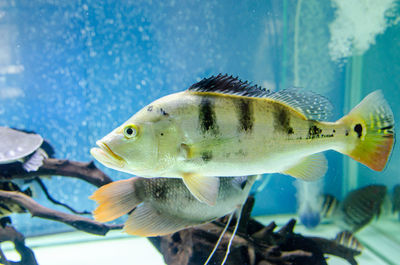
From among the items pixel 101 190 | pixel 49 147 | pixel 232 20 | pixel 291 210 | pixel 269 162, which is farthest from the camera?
pixel 291 210

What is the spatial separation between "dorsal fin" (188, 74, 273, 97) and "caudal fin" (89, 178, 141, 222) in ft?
1.83

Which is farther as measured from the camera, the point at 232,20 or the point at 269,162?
the point at 232,20

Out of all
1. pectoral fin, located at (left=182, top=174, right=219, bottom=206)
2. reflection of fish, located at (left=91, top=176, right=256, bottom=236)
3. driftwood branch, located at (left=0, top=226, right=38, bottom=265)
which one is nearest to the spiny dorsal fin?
pectoral fin, located at (left=182, top=174, right=219, bottom=206)

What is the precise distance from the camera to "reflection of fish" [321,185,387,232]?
342 cm

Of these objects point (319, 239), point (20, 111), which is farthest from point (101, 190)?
point (20, 111)

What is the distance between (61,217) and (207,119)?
150cm

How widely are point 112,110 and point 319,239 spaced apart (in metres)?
2.86

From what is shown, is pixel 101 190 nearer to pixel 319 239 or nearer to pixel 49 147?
pixel 319 239

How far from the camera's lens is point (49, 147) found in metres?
2.78

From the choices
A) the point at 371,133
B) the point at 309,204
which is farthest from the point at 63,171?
the point at 309,204

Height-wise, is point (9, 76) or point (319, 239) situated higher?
point (9, 76)

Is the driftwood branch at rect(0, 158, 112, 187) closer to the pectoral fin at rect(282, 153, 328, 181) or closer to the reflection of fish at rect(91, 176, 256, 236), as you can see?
the reflection of fish at rect(91, 176, 256, 236)

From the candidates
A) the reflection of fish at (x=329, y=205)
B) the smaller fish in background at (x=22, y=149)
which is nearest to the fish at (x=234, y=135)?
the smaller fish in background at (x=22, y=149)

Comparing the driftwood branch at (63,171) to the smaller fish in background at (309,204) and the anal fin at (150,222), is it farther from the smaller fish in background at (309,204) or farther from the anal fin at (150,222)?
the smaller fish in background at (309,204)
